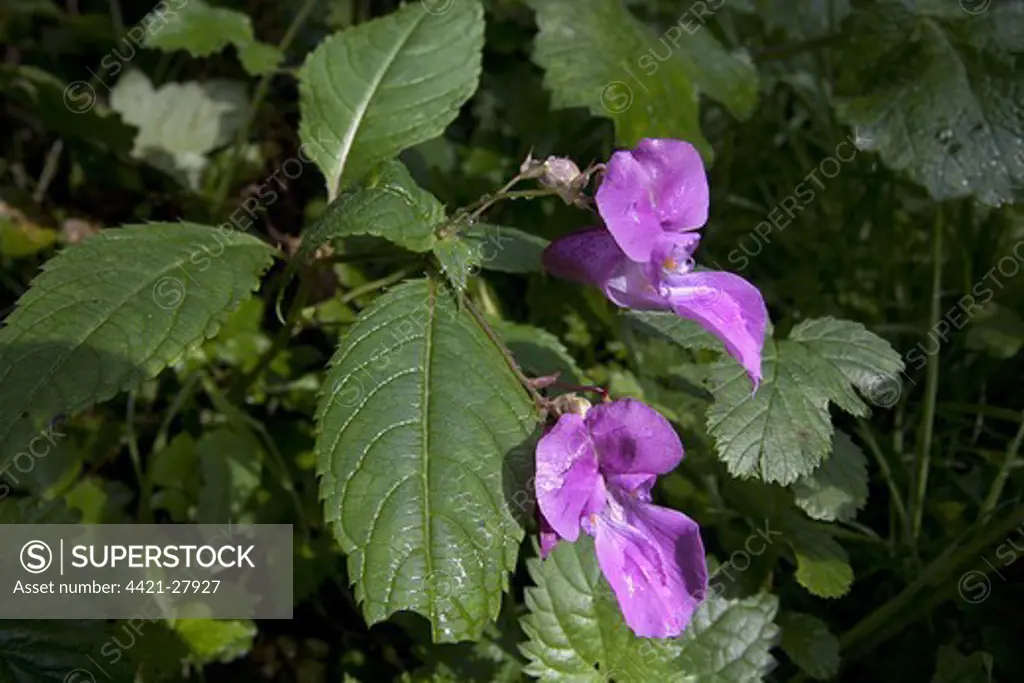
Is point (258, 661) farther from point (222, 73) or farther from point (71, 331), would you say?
point (222, 73)

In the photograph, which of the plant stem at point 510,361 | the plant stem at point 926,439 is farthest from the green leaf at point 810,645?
the plant stem at point 510,361

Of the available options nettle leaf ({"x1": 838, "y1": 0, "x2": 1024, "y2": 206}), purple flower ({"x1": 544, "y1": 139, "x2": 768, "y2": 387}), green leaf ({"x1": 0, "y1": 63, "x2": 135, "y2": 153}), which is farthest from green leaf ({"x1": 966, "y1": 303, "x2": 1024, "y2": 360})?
green leaf ({"x1": 0, "y1": 63, "x2": 135, "y2": 153})

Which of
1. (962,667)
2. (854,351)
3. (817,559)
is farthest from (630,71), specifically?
(962,667)

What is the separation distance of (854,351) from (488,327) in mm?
638

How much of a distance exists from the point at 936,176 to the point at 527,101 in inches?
40.0

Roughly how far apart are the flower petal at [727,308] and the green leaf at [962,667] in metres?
0.68

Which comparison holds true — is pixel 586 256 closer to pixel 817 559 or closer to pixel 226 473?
pixel 817 559

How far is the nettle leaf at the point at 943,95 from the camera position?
2.14m

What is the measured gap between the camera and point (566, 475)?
1.27 meters

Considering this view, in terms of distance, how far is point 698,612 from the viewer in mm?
1733

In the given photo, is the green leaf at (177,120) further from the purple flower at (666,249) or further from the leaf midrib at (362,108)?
the purple flower at (666,249)

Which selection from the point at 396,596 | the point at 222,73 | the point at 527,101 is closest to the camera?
the point at 396,596

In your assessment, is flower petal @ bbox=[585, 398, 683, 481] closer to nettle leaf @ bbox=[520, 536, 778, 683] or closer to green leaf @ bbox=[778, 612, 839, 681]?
nettle leaf @ bbox=[520, 536, 778, 683]

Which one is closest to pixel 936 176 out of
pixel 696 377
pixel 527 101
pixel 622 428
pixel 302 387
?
pixel 696 377
